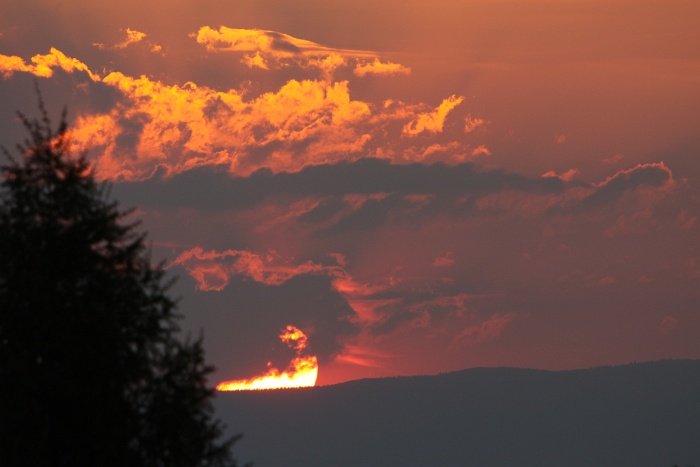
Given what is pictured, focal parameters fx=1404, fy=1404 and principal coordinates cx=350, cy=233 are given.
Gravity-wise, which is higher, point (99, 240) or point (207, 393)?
point (99, 240)

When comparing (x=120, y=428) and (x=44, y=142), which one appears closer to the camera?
(x=120, y=428)

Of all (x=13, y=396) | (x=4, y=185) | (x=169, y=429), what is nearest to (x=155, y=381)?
(x=169, y=429)

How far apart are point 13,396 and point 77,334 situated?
149cm

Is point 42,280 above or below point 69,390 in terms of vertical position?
above

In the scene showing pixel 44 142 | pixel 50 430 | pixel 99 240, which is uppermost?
pixel 44 142

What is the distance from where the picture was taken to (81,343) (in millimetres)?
23562

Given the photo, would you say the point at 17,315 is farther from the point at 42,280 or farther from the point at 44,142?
the point at 44,142

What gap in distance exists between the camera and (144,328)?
24547mm

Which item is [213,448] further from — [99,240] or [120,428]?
[99,240]

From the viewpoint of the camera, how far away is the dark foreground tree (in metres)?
23.2

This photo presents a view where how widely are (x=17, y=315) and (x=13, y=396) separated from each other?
1566mm

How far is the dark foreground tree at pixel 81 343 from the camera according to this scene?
2320 centimetres

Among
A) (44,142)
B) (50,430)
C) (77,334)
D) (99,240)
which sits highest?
(44,142)

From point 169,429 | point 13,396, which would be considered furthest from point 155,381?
point 13,396
